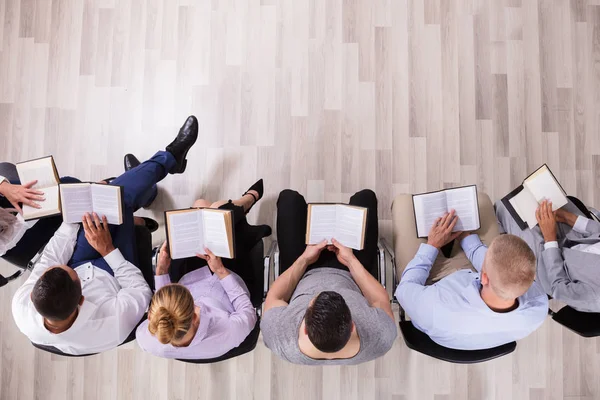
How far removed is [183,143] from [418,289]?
168 cm

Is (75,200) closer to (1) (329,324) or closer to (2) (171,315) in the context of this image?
(2) (171,315)

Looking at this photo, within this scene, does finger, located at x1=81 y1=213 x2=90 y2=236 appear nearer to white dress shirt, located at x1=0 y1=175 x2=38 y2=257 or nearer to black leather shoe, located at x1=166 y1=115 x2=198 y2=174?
white dress shirt, located at x1=0 y1=175 x2=38 y2=257

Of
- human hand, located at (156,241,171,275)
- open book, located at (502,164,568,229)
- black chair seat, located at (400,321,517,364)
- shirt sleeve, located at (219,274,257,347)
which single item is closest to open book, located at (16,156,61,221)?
human hand, located at (156,241,171,275)

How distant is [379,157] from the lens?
2834 millimetres

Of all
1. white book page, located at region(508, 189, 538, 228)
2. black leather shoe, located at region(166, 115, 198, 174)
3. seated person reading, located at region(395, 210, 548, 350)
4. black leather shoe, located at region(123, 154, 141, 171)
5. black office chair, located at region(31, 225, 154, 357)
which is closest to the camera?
seated person reading, located at region(395, 210, 548, 350)

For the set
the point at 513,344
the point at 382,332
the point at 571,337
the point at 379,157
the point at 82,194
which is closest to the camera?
the point at 382,332

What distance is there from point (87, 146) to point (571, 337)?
3.40 metres

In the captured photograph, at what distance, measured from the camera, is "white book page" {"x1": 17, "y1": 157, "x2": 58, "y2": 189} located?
212 cm

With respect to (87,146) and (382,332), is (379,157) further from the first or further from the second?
(87,146)

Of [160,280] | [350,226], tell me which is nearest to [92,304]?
[160,280]

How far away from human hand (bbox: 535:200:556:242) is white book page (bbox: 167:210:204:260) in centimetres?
164

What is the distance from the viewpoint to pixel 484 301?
1649mm

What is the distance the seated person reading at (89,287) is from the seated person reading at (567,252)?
6.11 ft

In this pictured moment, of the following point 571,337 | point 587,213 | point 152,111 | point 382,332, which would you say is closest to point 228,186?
point 152,111
